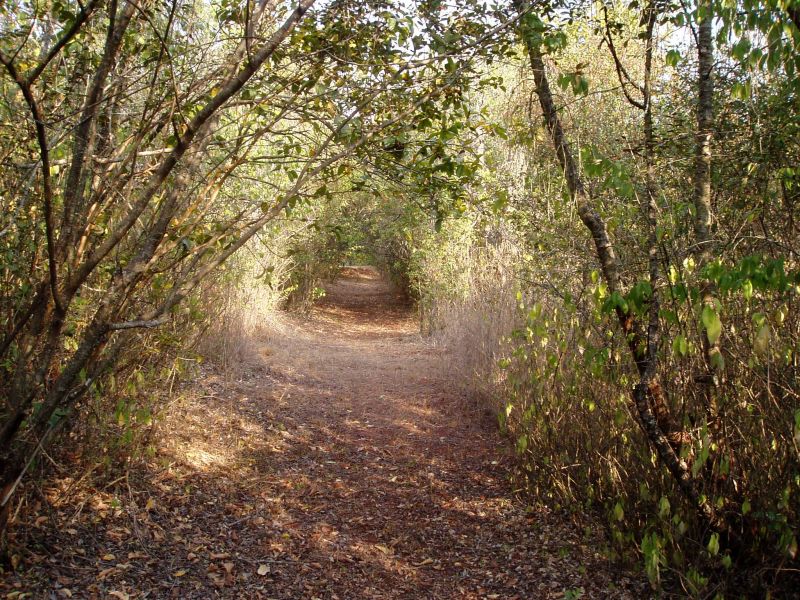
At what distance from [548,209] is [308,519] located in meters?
2.95

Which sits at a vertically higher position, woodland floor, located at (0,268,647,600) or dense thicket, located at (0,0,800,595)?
dense thicket, located at (0,0,800,595)

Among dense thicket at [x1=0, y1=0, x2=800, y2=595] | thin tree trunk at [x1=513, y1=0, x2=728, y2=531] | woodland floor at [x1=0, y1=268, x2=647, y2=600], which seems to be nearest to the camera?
dense thicket at [x1=0, y1=0, x2=800, y2=595]

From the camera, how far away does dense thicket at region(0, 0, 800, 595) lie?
9.75 ft

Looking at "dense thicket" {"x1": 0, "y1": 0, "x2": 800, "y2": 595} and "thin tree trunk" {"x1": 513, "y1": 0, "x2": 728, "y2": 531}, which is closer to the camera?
"dense thicket" {"x1": 0, "y1": 0, "x2": 800, "y2": 595}

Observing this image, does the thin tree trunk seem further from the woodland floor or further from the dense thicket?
the woodland floor

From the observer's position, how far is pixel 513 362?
237 inches

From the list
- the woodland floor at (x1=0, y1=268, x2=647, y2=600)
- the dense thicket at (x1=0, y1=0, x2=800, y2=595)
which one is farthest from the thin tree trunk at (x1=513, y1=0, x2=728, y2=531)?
the woodland floor at (x1=0, y1=268, x2=647, y2=600)

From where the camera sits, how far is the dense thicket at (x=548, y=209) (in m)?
2.97

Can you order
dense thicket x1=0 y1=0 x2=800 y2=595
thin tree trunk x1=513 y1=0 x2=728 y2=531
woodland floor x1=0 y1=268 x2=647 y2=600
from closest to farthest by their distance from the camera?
1. dense thicket x1=0 y1=0 x2=800 y2=595
2. thin tree trunk x1=513 y1=0 x2=728 y2=531
3. woodland floor x1=0 y1=268 x2=647 y2=600

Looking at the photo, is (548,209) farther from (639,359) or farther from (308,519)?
(308,519)

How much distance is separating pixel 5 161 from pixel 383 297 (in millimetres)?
19955

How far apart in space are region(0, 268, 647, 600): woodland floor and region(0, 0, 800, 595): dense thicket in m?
0.55

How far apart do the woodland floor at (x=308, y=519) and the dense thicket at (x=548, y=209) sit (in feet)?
1.81

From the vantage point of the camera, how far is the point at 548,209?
15.1 feet
